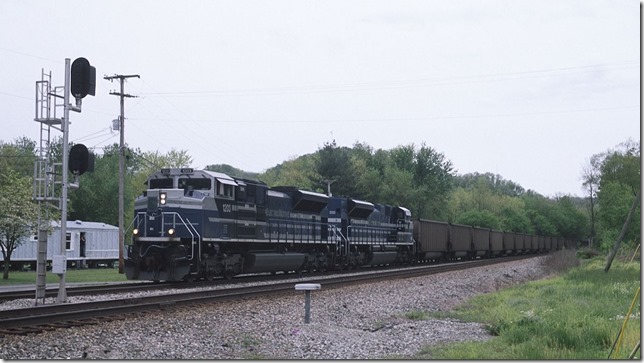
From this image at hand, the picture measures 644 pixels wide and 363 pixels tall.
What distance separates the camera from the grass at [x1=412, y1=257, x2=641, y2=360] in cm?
1023

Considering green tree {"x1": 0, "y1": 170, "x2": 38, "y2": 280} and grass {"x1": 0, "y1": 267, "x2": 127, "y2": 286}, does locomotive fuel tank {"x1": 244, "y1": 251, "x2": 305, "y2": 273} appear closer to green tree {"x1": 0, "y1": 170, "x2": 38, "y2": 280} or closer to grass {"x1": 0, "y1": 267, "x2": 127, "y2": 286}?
grass {"x1": 0, "y1": 267, "x2": 127, "y2": 286}

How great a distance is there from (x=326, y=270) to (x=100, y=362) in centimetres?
2342

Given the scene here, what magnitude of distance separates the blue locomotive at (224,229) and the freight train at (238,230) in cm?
3

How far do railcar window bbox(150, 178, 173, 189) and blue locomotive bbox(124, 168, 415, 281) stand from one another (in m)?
0.03

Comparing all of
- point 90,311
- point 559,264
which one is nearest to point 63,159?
point 90,311

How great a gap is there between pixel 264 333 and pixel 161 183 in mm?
11603

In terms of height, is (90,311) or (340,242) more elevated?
(340,242)

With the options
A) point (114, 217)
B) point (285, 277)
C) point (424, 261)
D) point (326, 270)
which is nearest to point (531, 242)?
point (424, 261)

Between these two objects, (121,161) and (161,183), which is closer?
(161,183)

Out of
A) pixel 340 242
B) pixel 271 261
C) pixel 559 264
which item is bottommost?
pixel 559 264

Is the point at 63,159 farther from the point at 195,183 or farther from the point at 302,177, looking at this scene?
the point at 302,177

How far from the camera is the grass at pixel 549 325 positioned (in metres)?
10.2

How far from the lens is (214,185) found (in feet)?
71.8

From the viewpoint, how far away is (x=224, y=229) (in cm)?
2228
